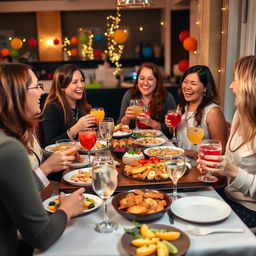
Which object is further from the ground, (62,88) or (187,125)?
(62,88)

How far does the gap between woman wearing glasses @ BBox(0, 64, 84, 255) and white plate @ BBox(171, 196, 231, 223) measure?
0.40 m

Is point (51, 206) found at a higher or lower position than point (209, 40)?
lower

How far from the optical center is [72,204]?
131cm

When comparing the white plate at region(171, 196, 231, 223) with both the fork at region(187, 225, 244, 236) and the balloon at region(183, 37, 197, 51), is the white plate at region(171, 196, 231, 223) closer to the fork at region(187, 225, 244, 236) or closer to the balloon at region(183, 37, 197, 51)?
the fork at region(187, 225, 244, 236)

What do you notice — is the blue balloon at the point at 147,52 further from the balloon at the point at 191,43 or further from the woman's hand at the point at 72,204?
the woman's hand at the point at 72,204

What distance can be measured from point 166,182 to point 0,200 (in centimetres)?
76

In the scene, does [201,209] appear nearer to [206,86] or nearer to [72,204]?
[72,204]

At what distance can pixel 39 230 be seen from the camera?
1117mm

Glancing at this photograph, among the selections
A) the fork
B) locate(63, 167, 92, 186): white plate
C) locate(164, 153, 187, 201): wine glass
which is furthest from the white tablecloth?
locate(63, 167, 92, 186): white plate

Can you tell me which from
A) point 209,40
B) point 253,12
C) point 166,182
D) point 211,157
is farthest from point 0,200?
point 209,40

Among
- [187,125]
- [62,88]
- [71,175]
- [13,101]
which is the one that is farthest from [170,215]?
[62,88]

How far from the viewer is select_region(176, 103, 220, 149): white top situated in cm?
263

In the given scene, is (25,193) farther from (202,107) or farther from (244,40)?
(244,40)

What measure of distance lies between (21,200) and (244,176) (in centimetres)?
106
